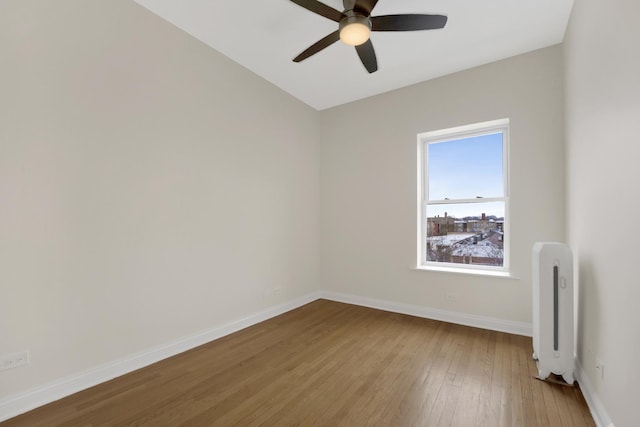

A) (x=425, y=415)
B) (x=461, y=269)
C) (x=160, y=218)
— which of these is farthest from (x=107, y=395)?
(x=461, y=269)

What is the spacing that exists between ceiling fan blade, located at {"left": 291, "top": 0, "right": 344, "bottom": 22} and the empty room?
0.05 feet

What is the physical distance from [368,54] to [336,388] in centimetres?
285

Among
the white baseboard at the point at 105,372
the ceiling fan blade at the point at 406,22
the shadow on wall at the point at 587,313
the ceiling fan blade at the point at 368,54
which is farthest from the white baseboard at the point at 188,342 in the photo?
the ceiling fan blade at the point at 368,54

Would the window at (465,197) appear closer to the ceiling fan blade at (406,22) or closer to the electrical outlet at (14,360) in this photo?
the ceiling fan blade at (406,22)

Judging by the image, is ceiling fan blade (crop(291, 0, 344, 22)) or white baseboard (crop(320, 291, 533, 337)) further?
white baseboard (crop(320, 291, 533, 337))

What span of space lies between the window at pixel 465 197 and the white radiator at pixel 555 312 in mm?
1187

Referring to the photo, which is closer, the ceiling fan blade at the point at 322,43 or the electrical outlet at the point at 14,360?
the electrical outlet at the point at 14,360

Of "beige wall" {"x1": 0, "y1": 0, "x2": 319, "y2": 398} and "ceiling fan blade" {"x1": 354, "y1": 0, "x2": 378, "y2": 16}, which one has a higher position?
"ceiling fan blade" {"x1": 354, "y1": 0, "x2": 378, "y2": 16}

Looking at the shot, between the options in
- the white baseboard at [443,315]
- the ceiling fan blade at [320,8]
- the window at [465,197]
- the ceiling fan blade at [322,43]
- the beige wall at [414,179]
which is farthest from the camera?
the window at [465,197]

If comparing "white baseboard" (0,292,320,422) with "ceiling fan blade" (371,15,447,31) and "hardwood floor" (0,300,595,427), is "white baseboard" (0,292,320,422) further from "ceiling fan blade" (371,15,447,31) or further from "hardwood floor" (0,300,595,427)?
"ceiling fan blade" (371,15,447,31)

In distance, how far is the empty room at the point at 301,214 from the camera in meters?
1.77

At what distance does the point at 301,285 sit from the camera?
13.7 ft

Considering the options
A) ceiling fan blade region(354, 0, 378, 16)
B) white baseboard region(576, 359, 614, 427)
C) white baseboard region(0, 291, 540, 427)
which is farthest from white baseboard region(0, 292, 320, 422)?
ceiling fan blade region(354, 0, 378, 16)

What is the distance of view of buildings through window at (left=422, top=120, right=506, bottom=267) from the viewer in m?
3.34
